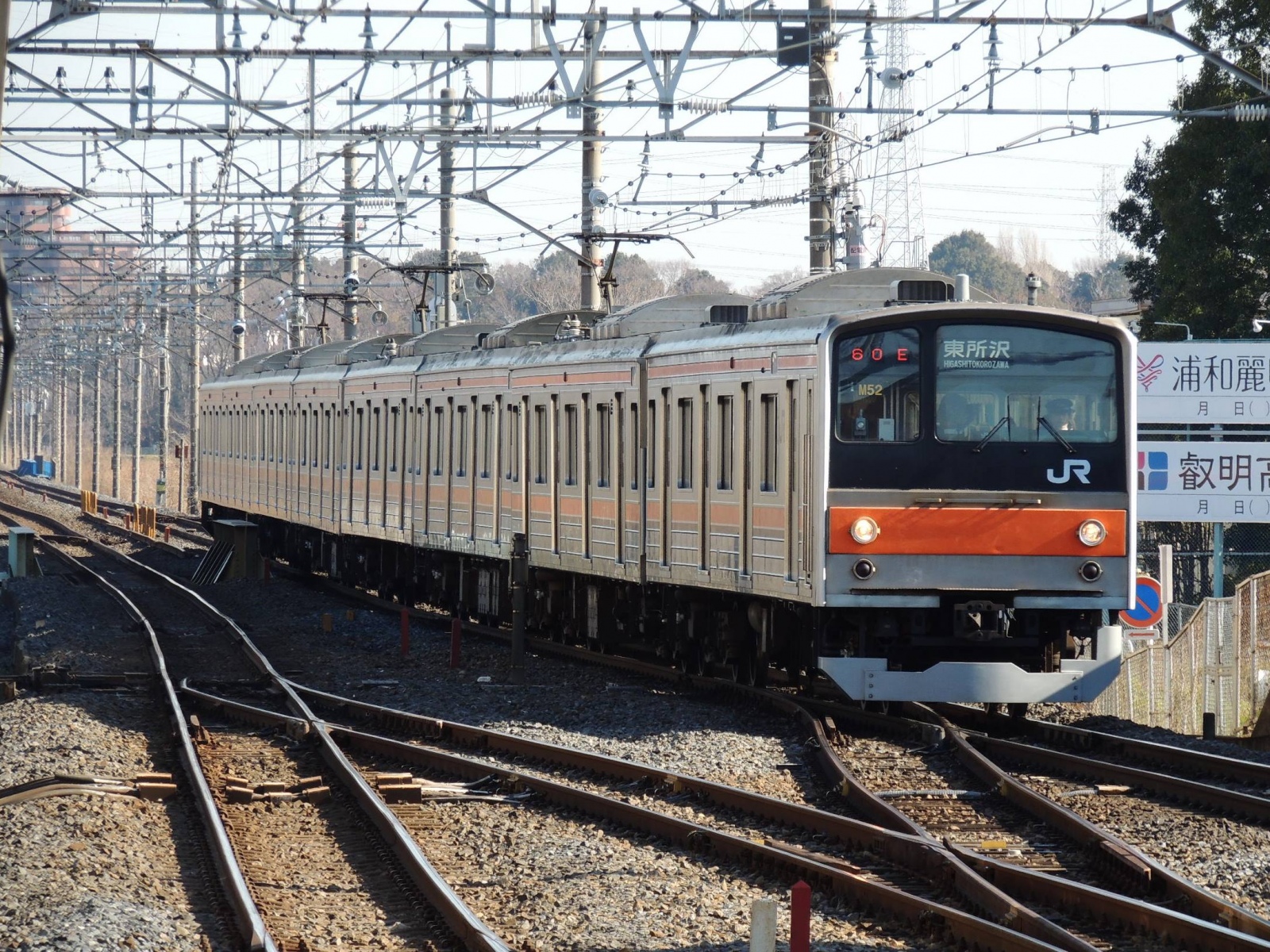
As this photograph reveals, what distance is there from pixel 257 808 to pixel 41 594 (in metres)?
17.2

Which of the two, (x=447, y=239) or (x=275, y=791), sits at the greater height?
(x=447, y=239)

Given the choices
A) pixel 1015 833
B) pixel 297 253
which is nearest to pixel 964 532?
pixel 1015 833

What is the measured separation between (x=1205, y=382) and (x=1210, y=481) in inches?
38.7

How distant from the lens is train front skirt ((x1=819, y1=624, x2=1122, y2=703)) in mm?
12141

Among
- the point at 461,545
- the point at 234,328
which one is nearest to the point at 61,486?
the point at 234,328

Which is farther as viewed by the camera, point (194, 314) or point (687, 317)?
point (194, 314)

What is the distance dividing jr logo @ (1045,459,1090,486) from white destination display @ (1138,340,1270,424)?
24.0 ft

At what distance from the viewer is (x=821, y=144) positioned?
1944cm

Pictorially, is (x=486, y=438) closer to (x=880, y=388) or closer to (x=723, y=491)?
(x=723, y=491)

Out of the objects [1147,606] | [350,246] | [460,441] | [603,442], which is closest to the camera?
[1147,606]

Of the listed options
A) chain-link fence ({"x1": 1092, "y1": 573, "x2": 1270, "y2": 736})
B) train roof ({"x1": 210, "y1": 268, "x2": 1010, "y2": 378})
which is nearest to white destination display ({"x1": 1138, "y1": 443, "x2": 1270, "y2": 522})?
chain-link fence ({"x1": 1092, "y1": 573, "x2": 1270, "y2": 736})

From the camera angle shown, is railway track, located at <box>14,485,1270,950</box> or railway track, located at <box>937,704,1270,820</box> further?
railway track, located at <box>937,704,1270,820</box>

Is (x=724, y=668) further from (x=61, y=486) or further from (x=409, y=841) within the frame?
(x=61, y=486)

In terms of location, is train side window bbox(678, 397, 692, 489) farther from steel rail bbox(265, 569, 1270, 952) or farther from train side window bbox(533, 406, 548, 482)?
train side window bbox(533, 406, 548, 482)
